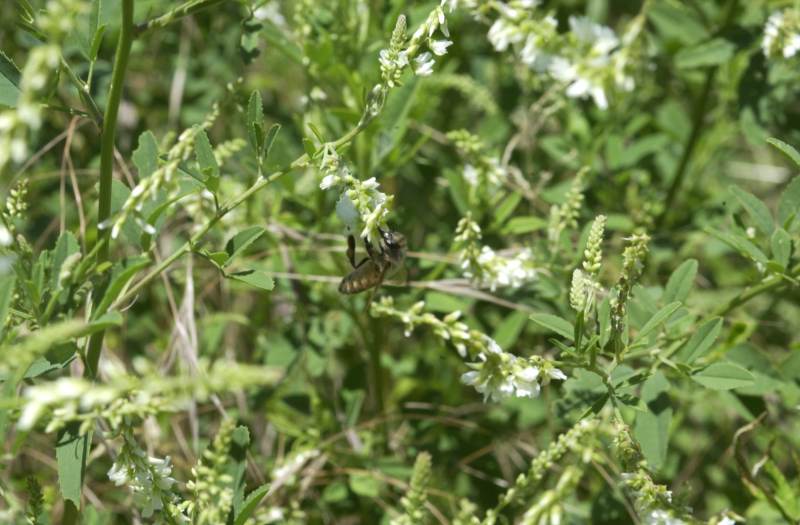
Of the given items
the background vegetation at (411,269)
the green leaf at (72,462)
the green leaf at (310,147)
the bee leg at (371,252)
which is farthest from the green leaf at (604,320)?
the green leaf at (72,462)

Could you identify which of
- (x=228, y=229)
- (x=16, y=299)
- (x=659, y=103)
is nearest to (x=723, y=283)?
(x=659, y=103)

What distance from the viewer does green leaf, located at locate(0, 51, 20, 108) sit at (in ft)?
5.59

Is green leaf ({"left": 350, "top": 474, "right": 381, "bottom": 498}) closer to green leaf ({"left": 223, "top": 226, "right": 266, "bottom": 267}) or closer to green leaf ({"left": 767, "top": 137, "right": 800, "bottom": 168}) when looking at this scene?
green leaf ({"left": 223, "top": 226, "right": 266, "bottom": 267})

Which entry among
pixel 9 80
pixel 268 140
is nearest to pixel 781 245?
pixel 268 140

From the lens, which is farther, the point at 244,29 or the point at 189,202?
the point at 189,202

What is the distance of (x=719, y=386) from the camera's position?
1.83 meters

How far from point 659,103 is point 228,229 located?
161cm

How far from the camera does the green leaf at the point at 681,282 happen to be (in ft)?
6.73

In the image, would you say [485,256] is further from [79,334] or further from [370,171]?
[79,334]

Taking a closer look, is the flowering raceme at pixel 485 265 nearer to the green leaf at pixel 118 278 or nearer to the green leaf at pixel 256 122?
the green leaf at pixel 256 122

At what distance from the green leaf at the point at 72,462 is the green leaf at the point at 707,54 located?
1.89 meters

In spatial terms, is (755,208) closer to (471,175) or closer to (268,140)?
(471,175)

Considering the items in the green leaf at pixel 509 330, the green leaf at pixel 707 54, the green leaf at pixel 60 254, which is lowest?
the green leaf at pixel 509 330

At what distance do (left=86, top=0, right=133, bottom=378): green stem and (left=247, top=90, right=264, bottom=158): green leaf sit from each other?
221 millimetres
